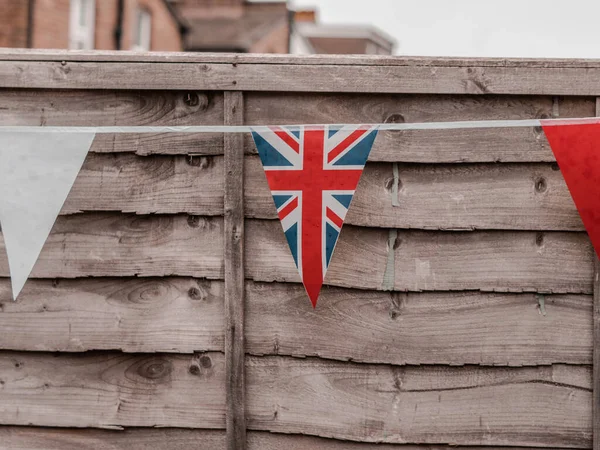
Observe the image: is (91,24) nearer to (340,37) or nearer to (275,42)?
(275,42)

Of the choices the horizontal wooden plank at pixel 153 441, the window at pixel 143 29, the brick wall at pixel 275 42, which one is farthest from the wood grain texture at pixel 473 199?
the brick wall at pixel 275 42

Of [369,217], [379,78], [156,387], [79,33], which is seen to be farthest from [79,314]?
[79,33]

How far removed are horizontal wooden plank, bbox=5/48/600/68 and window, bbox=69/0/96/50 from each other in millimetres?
13423

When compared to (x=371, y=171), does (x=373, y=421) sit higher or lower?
lower

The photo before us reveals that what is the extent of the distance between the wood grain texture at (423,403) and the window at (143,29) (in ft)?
57.0

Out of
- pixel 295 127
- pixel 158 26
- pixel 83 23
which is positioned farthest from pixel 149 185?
pixel 158 26

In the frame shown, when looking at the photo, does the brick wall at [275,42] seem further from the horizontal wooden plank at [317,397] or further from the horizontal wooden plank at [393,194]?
the horizontal wooden plank at [317,397]

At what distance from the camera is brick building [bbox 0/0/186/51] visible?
1228 centimetres

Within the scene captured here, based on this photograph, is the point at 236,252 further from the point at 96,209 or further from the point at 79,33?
the point at 79,33

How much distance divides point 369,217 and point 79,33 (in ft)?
46.5

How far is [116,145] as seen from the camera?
2.37 meters

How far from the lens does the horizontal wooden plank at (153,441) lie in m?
2.38

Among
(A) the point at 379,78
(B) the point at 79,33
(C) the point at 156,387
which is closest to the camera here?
(A) the point at 379,78

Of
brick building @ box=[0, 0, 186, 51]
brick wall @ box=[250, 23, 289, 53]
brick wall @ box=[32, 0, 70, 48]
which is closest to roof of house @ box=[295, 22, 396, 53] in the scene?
brick wall @ box=[250, 23, 289, 53]
